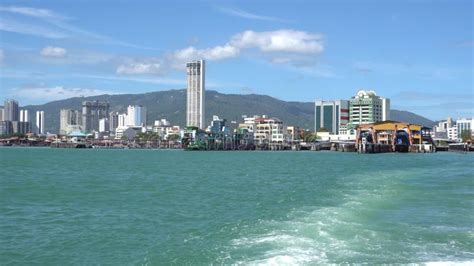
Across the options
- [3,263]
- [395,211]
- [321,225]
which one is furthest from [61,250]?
[395,211]

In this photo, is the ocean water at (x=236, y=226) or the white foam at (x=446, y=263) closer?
the white foam at (x=446, y=263)

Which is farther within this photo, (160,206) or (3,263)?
(160,206)

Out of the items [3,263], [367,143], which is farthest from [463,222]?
[367,143]

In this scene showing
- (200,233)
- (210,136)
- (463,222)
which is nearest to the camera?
(200,233)

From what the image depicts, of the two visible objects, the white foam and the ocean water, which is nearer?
the white foam

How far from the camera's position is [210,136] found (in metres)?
174

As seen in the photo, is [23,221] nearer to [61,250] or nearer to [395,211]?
[61,250]

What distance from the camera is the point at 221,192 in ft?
105

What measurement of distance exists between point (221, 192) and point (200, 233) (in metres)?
13.9

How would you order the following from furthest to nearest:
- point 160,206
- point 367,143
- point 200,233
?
point 367,143, point 160,206, point 200,233

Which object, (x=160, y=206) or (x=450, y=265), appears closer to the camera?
(x=450, y=265)

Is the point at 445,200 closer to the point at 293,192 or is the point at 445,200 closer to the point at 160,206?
the point at 293,192

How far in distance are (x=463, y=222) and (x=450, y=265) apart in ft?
22.7

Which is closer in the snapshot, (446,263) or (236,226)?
(446,263)
